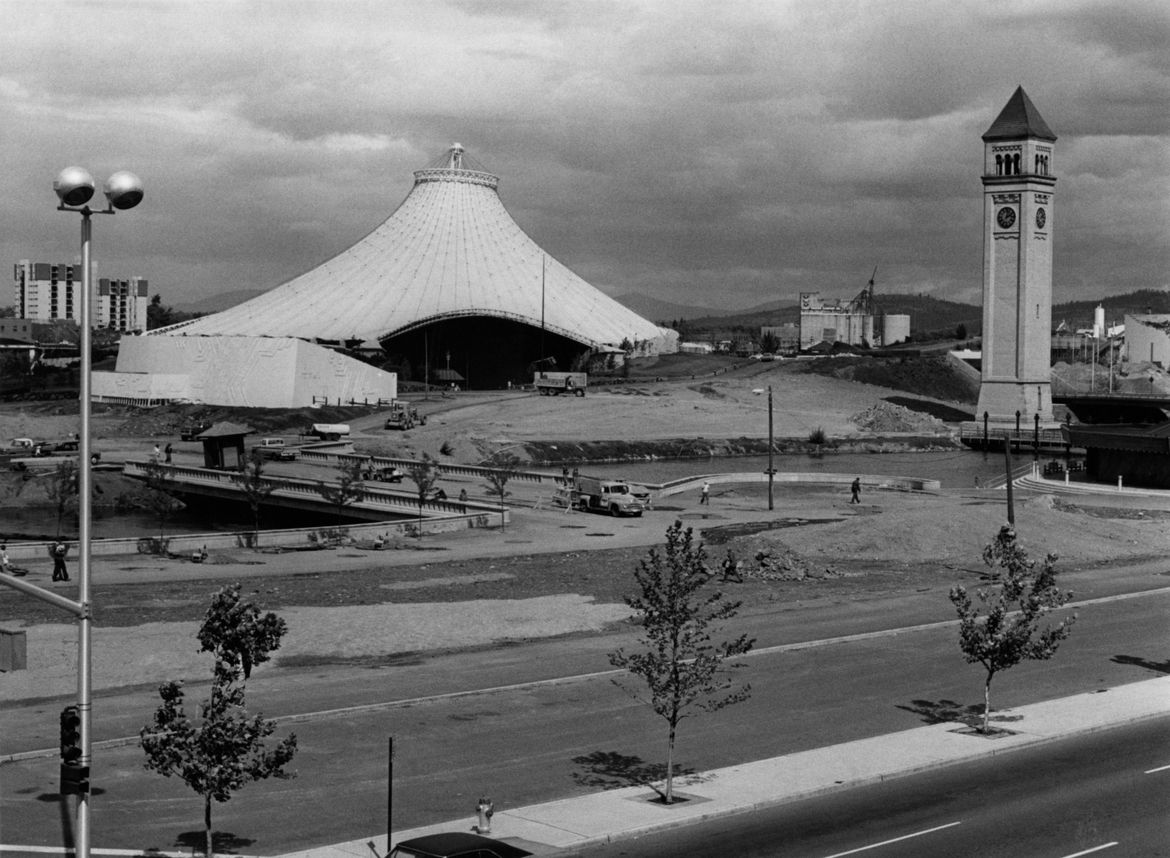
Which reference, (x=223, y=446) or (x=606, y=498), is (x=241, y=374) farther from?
(x=606, y=498)

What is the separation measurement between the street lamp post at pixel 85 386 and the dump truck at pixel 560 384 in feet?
441

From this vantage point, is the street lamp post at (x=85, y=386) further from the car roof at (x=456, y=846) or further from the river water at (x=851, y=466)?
the river water at (x=851, y=466)

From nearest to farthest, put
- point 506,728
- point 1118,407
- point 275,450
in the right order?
1. point 506,728
2. point 275,450
3. point 1118,407

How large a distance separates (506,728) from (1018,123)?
119 metres

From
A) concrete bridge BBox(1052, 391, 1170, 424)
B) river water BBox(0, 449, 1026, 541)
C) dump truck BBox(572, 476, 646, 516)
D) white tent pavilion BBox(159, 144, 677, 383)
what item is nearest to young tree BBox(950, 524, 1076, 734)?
river water BBox(0, 449, 1026, 541)

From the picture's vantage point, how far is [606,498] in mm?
71938

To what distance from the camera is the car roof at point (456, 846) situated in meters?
19.3

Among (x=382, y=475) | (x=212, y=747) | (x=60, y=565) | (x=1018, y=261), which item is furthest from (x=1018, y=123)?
(x=212, y=747)

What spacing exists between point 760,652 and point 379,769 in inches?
531

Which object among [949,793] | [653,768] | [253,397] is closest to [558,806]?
[653,768]

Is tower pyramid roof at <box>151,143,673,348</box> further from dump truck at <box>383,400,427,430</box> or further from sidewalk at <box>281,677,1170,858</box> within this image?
sidewalk at <box>281,677,1170,858</box>

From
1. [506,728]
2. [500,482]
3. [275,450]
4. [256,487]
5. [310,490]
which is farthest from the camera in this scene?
[275,450]

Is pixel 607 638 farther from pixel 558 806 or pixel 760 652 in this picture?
pixel 558 806

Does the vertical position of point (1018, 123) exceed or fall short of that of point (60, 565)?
it exceeds it
